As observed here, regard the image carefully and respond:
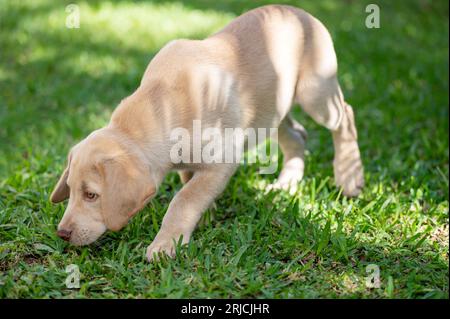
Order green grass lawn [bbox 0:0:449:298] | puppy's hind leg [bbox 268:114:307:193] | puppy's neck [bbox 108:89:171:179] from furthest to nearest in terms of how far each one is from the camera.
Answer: puppy's hind leg [bbox 268:114:307:193], puppy's neck [bbox 108:89:171:179], green grass lawn [bbox 0:0:449:298]

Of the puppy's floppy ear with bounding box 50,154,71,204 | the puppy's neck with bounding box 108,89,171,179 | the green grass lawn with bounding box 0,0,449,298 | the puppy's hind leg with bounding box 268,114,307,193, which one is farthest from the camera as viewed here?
the puppy's hind leg with bounding box 268,114,307,193

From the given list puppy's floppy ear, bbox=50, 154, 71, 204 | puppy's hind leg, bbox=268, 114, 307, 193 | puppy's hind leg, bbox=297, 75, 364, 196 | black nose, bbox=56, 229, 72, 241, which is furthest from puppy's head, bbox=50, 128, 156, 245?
puppy's hind leg, bbox=268, 114, 307, 193

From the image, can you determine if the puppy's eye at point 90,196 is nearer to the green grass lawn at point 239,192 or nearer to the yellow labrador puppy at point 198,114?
the yellow labrador puppy at point 198,114

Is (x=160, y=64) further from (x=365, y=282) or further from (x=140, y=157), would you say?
(x=365, y=282)

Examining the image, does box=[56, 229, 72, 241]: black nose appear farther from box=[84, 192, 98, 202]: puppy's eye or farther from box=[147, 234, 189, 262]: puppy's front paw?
box=[147, 234, 189, 262]: puppy's front paw

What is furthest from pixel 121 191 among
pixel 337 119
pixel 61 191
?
pixel 337 119

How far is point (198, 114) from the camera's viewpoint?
11.7 ft

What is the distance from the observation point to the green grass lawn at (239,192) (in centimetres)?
332

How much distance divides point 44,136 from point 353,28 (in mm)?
5206

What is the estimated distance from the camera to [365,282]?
3299 millimetres

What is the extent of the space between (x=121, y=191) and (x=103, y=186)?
0.40ft

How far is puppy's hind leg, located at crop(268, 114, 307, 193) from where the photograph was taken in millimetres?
4695

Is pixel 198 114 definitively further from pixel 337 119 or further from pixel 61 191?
pixel 337 119
